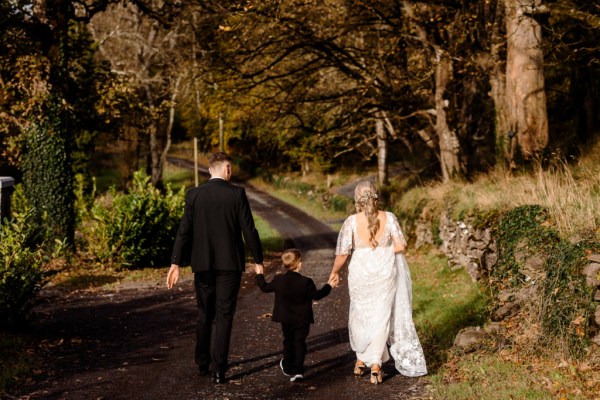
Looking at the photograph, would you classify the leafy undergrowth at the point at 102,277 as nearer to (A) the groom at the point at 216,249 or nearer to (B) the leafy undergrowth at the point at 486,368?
(B) the leafy undergrowth at the point at 486,368

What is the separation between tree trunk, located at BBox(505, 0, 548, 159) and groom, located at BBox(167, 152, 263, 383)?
A: 373 inches

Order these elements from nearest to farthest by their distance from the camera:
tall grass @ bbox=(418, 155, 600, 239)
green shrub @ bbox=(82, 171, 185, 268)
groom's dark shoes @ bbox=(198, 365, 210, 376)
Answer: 1. groom's dark shoes @ bbox=(198, 365, 210, 376)
2. tall grass @ bbox=(418, 155, 600, 239)
3. green shrub @ bbox=(82, 171, 185, 268)

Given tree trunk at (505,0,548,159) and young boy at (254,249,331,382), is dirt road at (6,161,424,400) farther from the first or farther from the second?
tree trunk at (505,0,548,159)

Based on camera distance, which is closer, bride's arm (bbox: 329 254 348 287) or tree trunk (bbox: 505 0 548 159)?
bride's arm (bbox: 329 254 348 287)

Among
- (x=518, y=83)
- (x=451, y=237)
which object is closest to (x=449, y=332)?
(x=451, y=237)

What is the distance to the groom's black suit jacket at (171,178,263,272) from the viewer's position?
725cm

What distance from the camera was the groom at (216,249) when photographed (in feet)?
23.8

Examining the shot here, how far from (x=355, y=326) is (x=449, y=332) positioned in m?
2.32

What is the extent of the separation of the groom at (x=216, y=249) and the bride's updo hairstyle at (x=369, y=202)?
3.88 ft

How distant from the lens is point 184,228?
738 cm

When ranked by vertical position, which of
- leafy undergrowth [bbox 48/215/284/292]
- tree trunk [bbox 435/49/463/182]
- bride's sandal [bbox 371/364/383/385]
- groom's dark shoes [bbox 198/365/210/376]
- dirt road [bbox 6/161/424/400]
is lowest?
leafy undergrowth [bbox 48/215/284/292]

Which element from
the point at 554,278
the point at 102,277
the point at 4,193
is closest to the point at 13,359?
the point at 4,193

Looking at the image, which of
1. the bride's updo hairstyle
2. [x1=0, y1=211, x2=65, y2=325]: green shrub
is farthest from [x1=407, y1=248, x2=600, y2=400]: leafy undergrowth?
[x1=0, y1=211, x2=65, y2=325]: green shrub

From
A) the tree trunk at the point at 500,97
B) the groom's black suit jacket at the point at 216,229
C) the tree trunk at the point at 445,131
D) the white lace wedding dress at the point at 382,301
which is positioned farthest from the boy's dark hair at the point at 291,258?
the tree trunk at the point at 445,131
